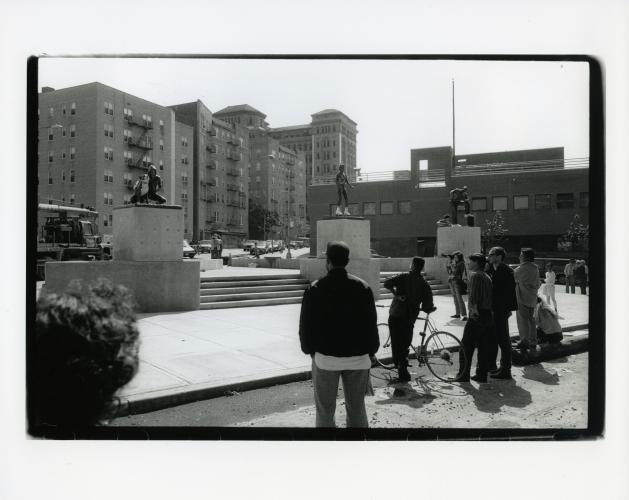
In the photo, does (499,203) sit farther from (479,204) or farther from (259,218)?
(259,218)

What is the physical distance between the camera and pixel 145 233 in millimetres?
10945

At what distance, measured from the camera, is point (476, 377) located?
6.47 m

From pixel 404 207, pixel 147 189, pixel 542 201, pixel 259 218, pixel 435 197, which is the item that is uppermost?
pixel 259 218

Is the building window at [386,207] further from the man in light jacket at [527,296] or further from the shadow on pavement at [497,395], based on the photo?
the shadow on pavement at [497,395]

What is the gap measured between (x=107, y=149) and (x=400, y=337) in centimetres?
3891

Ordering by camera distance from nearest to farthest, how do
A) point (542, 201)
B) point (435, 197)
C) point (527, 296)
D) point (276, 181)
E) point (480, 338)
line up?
point (480, 338) < point (527, 296) < point (542, 201) < point (435, 197) < point (276, 181)

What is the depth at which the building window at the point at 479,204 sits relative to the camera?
36753 millimetres

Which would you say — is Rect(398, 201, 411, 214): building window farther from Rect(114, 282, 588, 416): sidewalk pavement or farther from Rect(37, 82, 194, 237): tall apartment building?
Rect(114, 282, 588, 416): sidewalk pavement

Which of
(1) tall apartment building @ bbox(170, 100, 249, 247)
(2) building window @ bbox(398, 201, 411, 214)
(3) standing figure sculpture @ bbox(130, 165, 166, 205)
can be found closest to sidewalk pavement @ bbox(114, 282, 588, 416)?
(3) standing figure sculpture @ bbox(130, 165, 166, 205)

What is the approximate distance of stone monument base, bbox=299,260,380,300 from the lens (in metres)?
14.7

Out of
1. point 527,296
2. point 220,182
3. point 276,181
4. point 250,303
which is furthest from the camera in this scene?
point 276,181

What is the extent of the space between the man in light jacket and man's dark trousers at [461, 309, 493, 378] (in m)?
1.65

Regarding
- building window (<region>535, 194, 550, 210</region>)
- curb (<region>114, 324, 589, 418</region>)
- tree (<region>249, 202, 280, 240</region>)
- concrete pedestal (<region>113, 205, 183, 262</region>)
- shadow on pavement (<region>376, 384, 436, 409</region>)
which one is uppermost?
tree (<region>249, 202, 280, 240</region>)

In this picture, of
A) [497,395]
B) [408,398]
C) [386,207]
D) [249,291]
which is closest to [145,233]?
[249,291]
